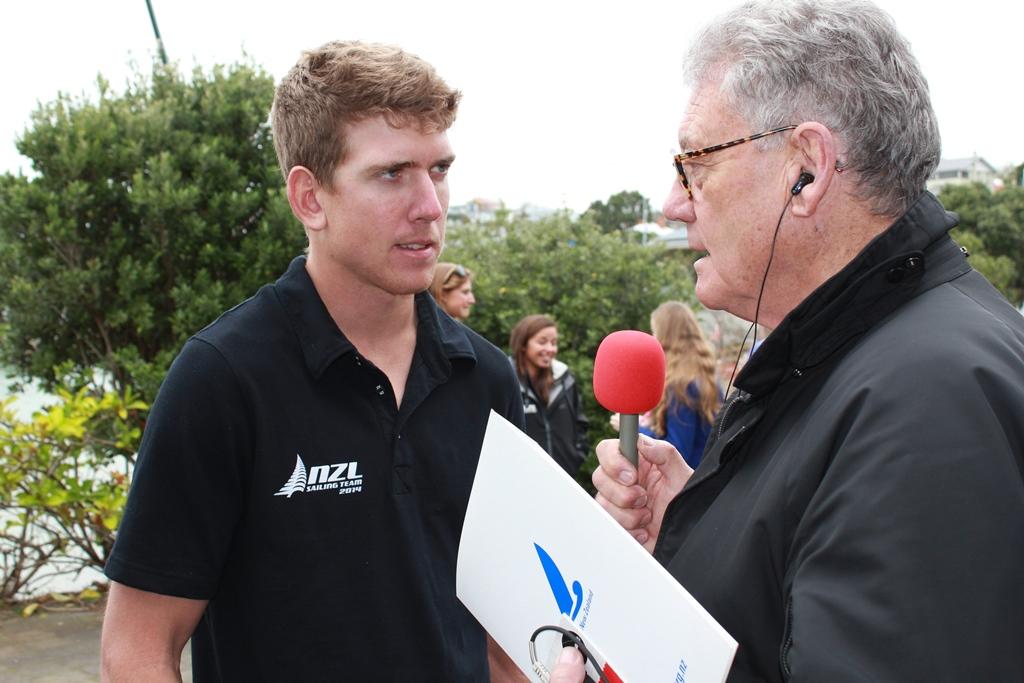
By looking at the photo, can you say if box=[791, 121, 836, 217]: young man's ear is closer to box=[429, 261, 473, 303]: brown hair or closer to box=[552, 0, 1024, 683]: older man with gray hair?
box=[552, 0, 1024, 683]: older man with gray hair

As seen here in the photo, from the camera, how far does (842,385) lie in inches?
52.2

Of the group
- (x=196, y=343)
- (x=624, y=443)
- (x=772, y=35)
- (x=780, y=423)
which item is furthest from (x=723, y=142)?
(x=196, y=343)

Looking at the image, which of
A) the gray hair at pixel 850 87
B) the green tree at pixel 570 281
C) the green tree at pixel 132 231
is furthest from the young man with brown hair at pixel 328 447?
the green tree at pixel 570 281

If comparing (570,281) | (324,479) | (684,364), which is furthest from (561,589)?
(570,281)

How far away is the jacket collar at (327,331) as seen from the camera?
2.05m

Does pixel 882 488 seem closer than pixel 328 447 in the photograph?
Yes

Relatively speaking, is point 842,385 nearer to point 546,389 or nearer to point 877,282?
point 877,282

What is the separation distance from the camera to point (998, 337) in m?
1.26

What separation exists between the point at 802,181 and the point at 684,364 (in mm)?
4200

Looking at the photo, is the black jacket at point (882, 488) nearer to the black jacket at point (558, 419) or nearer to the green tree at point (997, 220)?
the black jacket at point (558, 419)

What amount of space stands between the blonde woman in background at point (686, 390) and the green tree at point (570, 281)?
2094 millimetres

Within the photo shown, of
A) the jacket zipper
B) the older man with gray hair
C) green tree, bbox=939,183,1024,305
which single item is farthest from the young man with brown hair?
green tree, bbox=939,183,1024,305

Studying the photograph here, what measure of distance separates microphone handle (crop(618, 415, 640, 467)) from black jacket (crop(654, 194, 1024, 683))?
359 mm

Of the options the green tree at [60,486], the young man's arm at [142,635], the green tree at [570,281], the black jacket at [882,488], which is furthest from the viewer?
the green tree at [570,281]
